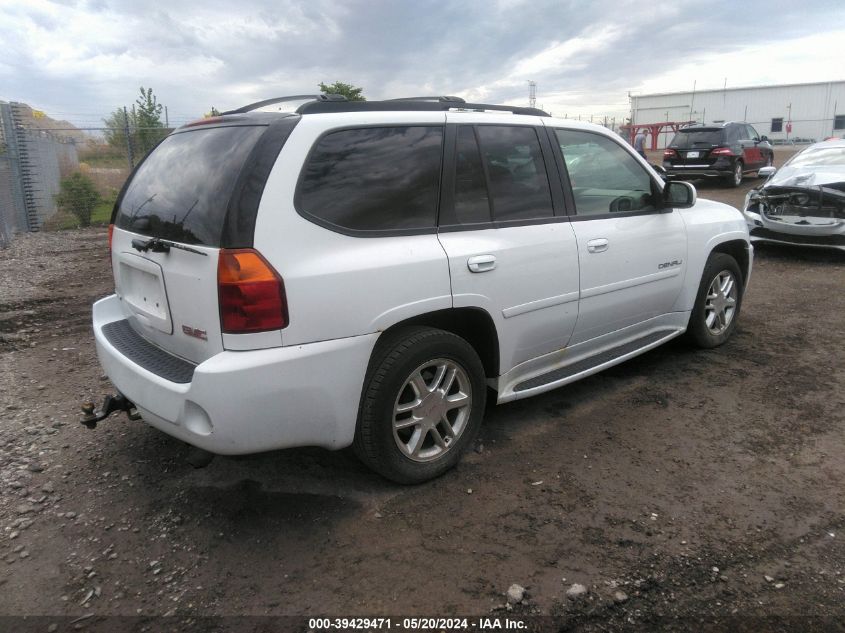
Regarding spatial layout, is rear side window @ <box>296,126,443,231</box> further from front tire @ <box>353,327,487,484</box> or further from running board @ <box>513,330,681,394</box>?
running board @ <box>513,330,681,394</box>

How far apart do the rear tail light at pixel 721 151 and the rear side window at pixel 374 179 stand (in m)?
14.9

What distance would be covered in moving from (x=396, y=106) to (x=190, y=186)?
106 centimetres

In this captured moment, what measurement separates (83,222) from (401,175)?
12.9 m

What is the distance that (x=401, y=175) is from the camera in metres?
2.95

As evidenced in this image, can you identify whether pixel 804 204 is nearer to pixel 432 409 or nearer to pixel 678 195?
pixel 678 195

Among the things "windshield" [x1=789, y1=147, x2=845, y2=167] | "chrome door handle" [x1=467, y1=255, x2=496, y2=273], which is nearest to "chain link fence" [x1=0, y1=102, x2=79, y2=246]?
"chrome door handle" [x1=467, y1=255, x2=496, y2=273]

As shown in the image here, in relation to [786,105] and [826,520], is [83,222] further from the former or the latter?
[786,105]

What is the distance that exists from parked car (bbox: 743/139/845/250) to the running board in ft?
15.9

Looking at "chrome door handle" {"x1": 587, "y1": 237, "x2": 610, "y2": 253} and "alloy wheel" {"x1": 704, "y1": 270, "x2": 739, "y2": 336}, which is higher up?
"chrome door handle" {"x1": 587, "y1": 237, "x2": 610, "y2": 253}

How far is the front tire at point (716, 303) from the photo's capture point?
4691mm

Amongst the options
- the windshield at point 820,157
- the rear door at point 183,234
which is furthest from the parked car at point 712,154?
the rear door at point 183,234

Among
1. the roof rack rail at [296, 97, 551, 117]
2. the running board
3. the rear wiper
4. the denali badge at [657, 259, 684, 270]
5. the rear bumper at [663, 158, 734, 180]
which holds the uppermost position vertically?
the roof rack rail at [296, 97, 551, 117]

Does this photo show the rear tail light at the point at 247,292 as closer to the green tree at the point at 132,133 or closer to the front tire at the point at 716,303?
the front tire at the point at 716,303

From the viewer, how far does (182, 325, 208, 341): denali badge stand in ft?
8.44
